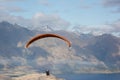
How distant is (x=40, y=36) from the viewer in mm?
33312
